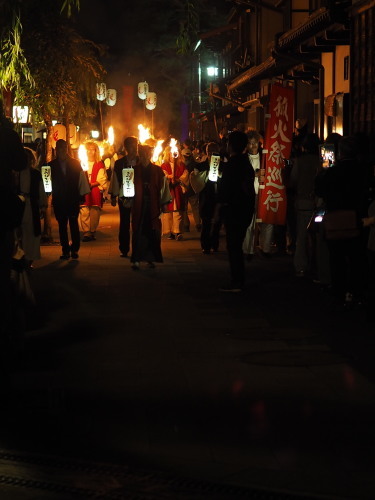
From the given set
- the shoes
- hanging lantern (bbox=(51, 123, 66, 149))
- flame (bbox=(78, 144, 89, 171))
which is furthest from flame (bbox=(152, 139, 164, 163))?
the shoes

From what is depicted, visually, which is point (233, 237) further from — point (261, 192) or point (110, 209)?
point (110, 209)

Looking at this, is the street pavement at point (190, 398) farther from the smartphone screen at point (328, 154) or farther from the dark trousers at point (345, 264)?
the smartphone screen at point (328, 154)

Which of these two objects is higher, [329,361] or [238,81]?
[238,81]

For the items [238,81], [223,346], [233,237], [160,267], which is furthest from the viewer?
[238,81]

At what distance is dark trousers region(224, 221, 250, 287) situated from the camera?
13.3 metres

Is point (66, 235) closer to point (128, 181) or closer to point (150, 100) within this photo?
point (128, 181)

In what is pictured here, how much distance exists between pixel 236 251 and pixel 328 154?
2.14 m

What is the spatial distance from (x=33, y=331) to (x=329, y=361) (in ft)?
10.7

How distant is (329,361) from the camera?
8.88 m

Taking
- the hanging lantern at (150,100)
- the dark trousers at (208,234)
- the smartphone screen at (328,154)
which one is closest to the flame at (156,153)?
the dark trousers at (208,234)

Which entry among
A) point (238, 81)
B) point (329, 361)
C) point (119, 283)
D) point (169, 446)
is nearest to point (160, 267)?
point (119, 283)

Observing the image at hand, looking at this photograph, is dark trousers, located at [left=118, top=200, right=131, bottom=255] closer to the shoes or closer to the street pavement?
the street pavement

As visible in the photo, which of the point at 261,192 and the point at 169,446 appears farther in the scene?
the point at 261,192

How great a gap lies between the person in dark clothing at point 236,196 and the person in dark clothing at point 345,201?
1.99 meters
